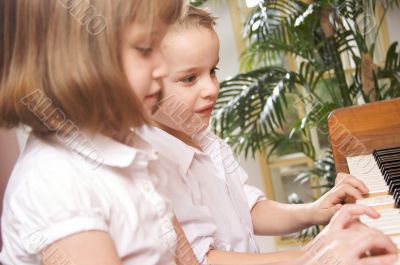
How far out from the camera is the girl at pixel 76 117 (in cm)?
60

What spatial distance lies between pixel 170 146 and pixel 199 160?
80mm

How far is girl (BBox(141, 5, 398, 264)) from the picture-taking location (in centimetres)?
92

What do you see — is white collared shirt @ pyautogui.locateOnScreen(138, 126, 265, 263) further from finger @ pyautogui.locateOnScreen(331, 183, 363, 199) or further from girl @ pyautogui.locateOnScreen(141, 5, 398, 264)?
finger @ pyautogui.locateOnScreen(331, 183, 363, 199)

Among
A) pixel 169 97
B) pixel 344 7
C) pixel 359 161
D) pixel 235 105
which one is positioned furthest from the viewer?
pixel 235 105

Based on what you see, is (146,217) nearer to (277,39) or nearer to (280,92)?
(280,92)

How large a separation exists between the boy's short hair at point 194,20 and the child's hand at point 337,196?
1.29ft

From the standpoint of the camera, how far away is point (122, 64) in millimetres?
649

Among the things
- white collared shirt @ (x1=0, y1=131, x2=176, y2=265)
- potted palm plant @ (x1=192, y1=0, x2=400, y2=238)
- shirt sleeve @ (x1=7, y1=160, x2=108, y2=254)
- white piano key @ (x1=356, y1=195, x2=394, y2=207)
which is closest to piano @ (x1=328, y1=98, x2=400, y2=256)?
white piano key @ (x1=356, y1=195, x2=394, y2=207)

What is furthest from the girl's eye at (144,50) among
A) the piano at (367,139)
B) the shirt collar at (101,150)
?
the piano at (367,139)

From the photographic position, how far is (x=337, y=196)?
99 cm

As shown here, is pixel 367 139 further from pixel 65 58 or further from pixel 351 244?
pixel 65 58

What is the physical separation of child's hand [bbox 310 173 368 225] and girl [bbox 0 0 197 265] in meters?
0.40

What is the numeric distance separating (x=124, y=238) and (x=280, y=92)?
1.50 metres

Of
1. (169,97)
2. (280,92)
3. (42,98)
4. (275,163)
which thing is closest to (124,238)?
(42,98)
